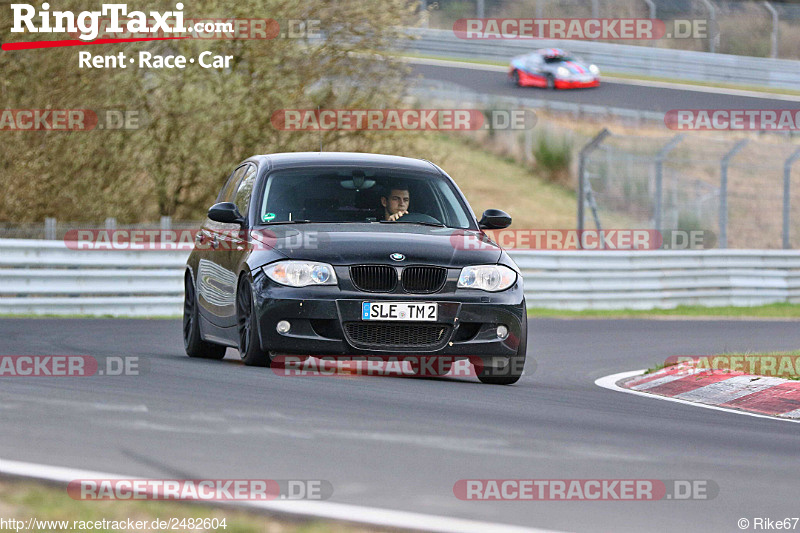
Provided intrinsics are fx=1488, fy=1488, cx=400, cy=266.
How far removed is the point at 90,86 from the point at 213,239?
13.5 meters

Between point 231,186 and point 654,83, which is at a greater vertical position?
point 231,186

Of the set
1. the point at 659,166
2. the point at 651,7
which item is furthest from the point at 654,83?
the point at 659,166

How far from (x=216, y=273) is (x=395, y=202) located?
1458 mm

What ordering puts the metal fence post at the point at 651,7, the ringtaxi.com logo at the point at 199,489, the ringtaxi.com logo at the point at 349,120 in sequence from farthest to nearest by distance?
the metal fence post at the point at 651,7, the ringtaxi.com logo at the point at 349,120, the ringtaxi.com logo at the point at 199,489

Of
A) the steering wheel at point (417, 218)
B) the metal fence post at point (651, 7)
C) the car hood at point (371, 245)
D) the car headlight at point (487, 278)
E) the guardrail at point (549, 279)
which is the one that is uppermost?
the metal fence post at point (651, 7)

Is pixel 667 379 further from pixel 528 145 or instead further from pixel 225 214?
pixel 528 145

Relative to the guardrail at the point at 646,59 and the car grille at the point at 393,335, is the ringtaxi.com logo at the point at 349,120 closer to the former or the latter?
the car grille at the point at 393,335

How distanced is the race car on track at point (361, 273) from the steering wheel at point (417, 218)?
0.04ft

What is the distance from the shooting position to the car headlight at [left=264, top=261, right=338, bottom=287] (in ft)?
31.6

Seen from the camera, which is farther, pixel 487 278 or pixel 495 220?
pixel 495 220

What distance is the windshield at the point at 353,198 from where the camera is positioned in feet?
34.9

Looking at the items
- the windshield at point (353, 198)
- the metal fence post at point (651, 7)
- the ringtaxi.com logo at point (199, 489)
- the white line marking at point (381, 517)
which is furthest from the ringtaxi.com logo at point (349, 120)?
the white line marking at point (381, 517)

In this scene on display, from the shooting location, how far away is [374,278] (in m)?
9.66

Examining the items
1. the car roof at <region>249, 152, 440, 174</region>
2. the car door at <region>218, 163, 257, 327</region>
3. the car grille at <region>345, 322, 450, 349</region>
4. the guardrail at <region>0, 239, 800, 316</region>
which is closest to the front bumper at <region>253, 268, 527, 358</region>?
the car grille at <region>345, 322, 450, 349</region>
